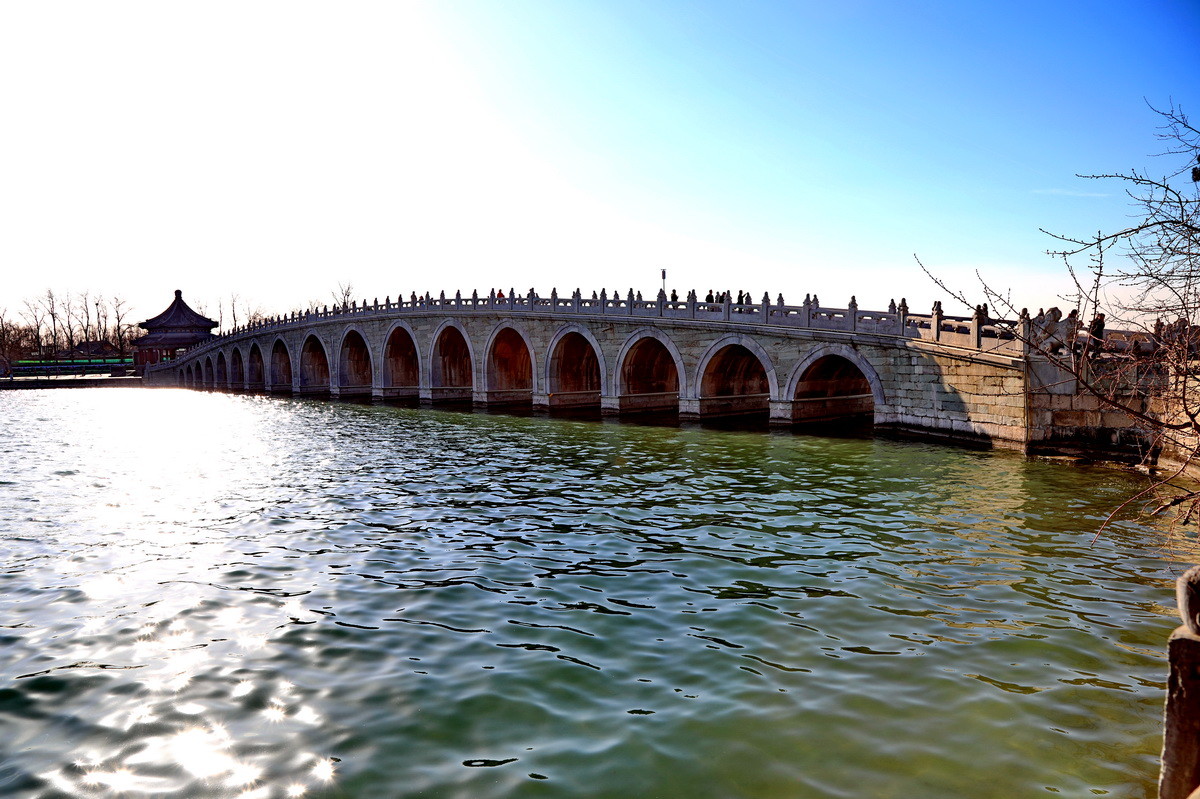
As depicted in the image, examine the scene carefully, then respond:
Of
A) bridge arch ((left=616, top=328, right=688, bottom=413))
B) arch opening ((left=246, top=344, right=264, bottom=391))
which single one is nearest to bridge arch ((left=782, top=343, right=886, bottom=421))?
bridge arch ((left=616, top=328, right=688, bottom=413))

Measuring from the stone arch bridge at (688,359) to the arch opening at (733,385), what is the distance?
6 centimetres

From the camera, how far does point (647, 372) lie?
32.1 meters

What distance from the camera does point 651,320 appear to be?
29.0 m

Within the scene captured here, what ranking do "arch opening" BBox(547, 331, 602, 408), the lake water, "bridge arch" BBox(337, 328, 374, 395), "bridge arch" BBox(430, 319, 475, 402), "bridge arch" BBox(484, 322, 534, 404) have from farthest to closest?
"bridge arch" BBox(337, 328, 374, 395) < "bridge arch" BBox(430, 319, 475, 402) < "bridge arch" BBox(484, 322, 534, 404) < "arch opening" BBox(547, 331, 602, 408) < the lake water

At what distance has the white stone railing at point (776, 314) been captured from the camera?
20297mm

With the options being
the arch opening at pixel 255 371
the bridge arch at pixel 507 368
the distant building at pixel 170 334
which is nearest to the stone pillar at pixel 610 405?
the bridge arch at pixel 507 368

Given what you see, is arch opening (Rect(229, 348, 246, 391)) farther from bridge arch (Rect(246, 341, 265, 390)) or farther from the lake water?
the lake water

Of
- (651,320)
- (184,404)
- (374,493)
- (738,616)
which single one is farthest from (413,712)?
(184,404)

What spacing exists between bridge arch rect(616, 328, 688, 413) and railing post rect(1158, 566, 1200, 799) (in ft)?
81.7

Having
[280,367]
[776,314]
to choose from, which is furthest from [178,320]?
[776,314]

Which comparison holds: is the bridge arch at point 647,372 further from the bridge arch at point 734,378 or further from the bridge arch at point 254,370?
the bridge arch at point 254,370

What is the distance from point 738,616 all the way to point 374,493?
29.1 feet

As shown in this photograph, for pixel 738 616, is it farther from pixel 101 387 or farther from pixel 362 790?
pixel 101 387

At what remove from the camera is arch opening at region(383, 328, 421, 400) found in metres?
44.4
